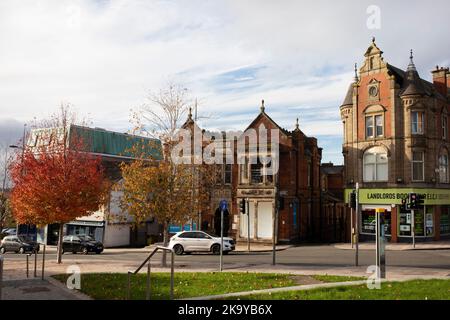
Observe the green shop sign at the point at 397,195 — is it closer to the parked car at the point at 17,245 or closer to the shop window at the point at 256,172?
the shop window at the point at 256,172

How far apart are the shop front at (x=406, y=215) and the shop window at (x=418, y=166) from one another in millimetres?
1102

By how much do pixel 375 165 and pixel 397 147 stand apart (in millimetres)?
2260

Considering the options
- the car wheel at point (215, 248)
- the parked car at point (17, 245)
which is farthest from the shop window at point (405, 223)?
the parked car at point (17, 245)

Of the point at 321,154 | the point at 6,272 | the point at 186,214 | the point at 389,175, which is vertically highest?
the point at 321,154

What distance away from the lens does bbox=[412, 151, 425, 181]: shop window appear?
3306 centimetres

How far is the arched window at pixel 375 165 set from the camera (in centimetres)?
3403

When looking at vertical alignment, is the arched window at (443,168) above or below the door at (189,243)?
above

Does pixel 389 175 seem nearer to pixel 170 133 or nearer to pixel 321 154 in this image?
pixel 321 154

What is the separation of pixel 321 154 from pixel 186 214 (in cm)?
2442

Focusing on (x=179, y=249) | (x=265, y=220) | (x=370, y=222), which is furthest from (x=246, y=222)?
(x=370, y=222)

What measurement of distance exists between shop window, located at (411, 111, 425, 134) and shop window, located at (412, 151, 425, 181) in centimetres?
172

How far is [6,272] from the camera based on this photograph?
18016mm

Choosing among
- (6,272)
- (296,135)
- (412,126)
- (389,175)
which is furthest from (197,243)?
(412,126)

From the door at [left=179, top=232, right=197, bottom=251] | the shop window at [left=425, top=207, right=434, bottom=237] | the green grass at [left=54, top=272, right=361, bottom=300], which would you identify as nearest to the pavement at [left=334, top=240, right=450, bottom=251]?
the shop window at [left=425, top=207, right=434, bottom=237]
